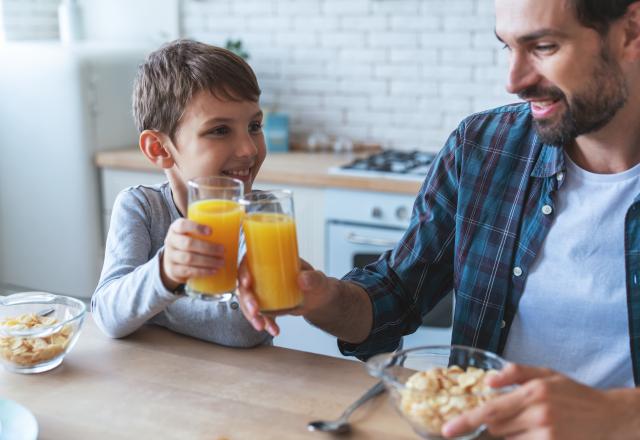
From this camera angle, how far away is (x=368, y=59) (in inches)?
148

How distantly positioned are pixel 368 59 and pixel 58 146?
5.03 ft

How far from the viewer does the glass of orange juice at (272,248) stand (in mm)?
1281

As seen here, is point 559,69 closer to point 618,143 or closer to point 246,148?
point 618,143

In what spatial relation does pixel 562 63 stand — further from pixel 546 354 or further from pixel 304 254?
pixel 304 254

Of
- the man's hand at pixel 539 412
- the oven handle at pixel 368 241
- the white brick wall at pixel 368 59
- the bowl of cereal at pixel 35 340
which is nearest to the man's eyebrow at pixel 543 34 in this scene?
the man's hand at pixel 539 412

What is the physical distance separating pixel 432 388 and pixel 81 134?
115 inches

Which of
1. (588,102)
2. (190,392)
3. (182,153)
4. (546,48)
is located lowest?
(190,392)

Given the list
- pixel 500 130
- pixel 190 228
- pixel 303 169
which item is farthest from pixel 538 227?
pixel 303 169

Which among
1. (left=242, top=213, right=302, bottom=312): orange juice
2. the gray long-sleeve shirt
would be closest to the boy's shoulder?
the gray long-sleeve shirt

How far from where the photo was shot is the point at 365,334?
1.68 meters

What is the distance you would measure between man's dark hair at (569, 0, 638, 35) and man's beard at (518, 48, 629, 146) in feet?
0.19

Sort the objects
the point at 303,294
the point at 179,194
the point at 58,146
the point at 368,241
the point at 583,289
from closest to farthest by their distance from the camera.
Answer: the point at 303,294, the point at 583,289, the point at 179,194, the point at 368,241, the point at 58,146

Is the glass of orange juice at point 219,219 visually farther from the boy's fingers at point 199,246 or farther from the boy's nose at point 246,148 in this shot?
the boy's nose at point 246,148

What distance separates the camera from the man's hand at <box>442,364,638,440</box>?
3.43 ft
